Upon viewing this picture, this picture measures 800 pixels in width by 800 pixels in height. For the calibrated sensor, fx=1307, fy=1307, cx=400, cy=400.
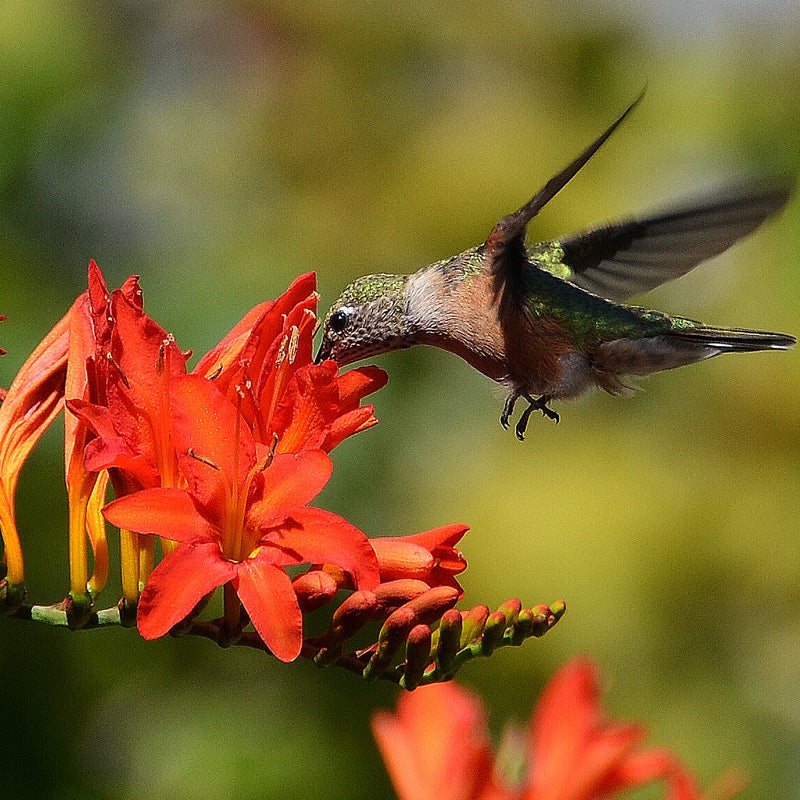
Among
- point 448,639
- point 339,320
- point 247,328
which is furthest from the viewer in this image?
point 339,320

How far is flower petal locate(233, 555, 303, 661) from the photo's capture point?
1.59m

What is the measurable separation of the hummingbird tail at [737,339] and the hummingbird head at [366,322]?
22.9 inches

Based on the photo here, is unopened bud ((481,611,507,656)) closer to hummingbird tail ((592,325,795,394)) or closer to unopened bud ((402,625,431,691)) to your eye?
unopened bud ((402,625,431,691))

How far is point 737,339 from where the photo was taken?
267cm

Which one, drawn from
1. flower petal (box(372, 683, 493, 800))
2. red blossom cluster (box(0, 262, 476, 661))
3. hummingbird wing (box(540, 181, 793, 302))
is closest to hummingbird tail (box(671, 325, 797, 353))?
hummingbird wing (box(540, 181, 793, 302))

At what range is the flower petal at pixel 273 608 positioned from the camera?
1.59m

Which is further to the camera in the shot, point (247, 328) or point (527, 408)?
point (527, 408)

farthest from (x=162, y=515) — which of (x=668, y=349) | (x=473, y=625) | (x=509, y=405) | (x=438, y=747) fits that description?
(x=668, y=349)

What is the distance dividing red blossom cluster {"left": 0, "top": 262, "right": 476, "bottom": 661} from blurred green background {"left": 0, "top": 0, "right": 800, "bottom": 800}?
5.12ft

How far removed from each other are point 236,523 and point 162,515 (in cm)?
16

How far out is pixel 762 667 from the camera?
16.4ft

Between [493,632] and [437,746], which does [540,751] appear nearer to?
[437,746]

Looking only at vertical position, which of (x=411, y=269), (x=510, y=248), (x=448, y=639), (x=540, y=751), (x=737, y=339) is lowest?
(x=540, y=751)

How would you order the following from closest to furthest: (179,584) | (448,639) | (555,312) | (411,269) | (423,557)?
(179,584) → (448,639) → (423,557) → (555,312) → (411,269)
